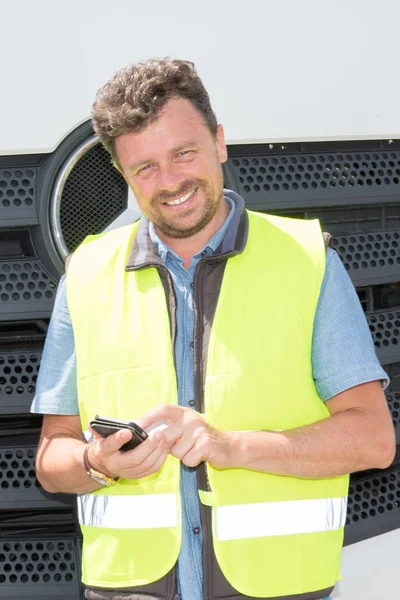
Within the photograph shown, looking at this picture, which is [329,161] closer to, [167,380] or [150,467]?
[167,380]

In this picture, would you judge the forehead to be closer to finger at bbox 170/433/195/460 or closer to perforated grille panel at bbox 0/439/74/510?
finger at bbox 170/433/195/460

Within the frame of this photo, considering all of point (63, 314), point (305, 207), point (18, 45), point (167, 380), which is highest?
point (18, 45)

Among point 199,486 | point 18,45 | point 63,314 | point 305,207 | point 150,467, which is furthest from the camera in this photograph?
point 305,207

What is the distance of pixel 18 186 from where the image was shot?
272 cm

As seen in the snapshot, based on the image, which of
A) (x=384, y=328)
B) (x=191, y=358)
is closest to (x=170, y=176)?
(x=191, y=358)

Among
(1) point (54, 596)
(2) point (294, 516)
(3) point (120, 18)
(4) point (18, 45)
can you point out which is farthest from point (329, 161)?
(1) point (54, 596)

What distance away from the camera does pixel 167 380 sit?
2.20m

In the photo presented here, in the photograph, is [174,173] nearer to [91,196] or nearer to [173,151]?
[173,151]

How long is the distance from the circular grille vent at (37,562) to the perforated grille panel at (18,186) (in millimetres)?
840

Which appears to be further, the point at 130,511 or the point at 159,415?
the point at 130,511

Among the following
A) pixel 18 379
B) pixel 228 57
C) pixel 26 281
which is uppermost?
pixel 228 57

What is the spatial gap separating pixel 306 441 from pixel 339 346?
0.21m

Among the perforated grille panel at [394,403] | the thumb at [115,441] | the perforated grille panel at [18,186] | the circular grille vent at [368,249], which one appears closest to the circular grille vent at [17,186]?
the perforated grille panel at [18,186]

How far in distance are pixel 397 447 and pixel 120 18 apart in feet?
4.25
